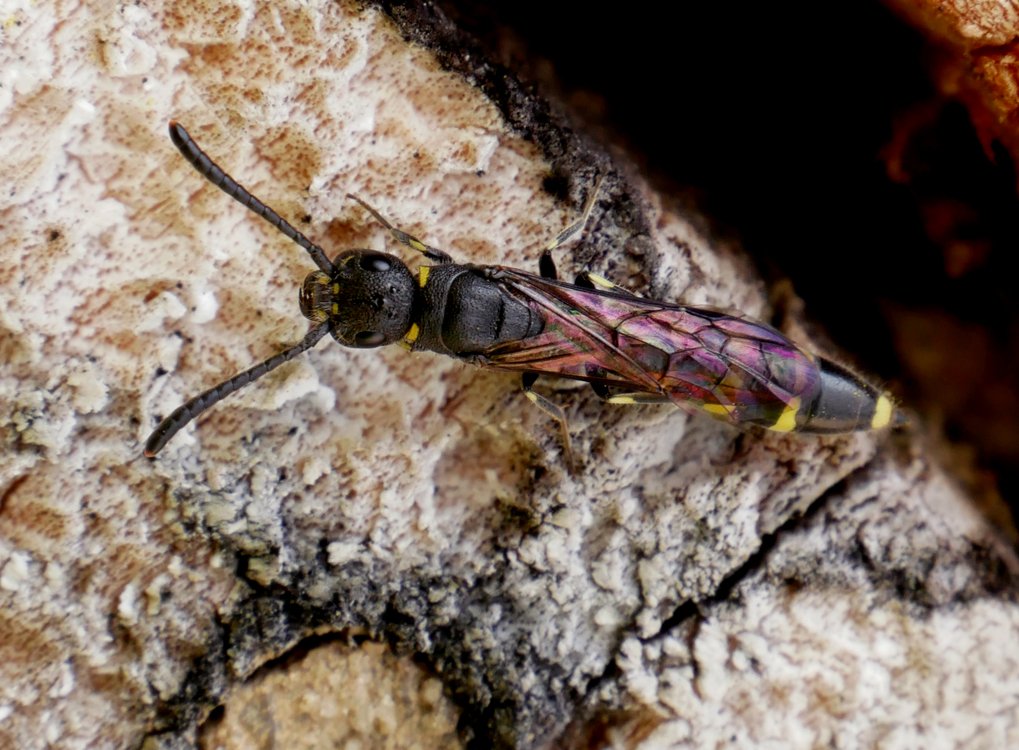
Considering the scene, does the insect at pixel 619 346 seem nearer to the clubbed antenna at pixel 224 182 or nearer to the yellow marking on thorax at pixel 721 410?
the yellow marking on thorax at pixel 721 410

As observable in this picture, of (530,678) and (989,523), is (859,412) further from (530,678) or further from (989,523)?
(530,678)

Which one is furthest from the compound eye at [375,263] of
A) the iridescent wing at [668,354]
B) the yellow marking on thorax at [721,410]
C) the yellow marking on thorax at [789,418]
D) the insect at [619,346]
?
the yellow marking on thorax at [789,418]

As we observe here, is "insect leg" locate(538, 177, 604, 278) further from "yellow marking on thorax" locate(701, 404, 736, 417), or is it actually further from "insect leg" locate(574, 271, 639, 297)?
"yellow marking on thorax" locate(701, 404, 736, 417)

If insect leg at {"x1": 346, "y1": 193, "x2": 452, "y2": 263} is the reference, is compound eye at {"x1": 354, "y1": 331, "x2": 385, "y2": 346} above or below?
below

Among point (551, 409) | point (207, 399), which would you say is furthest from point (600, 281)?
point (207, 399)

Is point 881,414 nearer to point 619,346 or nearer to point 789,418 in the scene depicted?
point 789,418

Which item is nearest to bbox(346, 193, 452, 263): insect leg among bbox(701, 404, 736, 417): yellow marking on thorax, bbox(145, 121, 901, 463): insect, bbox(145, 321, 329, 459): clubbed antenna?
bbox(145, 121, 901, 463): insect
